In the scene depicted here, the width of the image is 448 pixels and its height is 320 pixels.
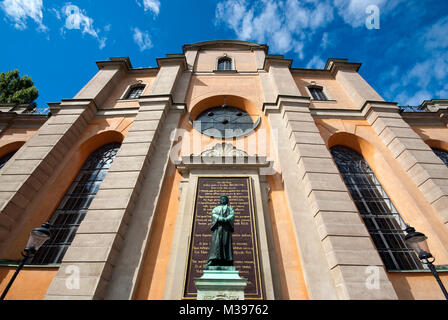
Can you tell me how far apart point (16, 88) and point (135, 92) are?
1627 cm

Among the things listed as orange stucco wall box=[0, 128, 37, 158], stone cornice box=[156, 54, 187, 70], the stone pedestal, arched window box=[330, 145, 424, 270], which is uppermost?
stone cornice box=[156, 54, 187, 70]

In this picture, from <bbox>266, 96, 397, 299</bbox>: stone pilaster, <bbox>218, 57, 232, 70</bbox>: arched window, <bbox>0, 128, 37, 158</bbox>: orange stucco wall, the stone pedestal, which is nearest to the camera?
the stone pedestal

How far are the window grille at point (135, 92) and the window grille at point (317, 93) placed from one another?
34.0 feet

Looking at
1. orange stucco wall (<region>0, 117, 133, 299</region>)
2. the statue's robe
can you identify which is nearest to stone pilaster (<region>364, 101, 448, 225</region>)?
the statue's robe

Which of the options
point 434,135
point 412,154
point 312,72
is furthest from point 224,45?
point 434,135

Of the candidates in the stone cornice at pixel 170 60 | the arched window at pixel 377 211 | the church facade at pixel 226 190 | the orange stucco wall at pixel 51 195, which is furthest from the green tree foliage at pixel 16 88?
the arched window at pixel 377 211

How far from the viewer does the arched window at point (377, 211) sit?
6719mm

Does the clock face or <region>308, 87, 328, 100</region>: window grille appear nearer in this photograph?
the clock face

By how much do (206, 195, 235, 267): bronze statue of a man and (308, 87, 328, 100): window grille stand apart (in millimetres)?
10343

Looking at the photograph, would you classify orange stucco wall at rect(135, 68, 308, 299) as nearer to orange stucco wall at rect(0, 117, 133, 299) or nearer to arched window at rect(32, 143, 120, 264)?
orange stucco wall at rect(0, 117, 133, 299)

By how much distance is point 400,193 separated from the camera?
25.9 ft

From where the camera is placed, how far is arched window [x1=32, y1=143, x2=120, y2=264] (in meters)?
6.73

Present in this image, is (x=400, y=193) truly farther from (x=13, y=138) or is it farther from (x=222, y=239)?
A: (x=13, y=138)

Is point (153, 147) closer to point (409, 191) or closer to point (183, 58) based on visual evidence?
point (183, 58)
